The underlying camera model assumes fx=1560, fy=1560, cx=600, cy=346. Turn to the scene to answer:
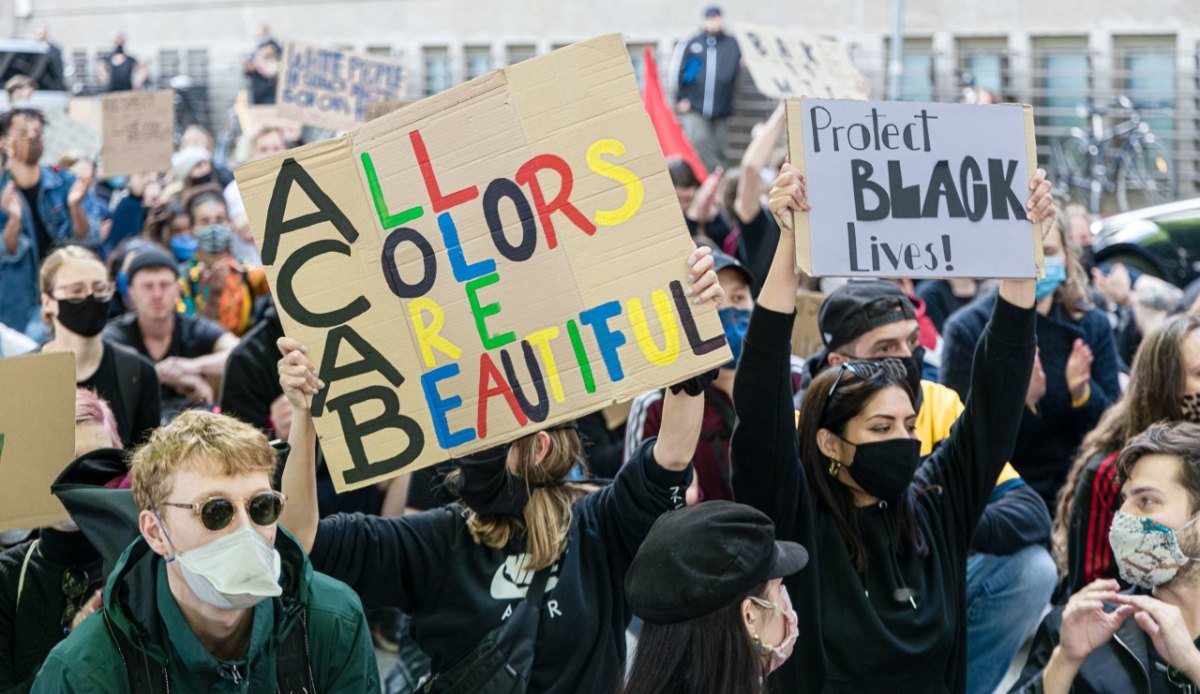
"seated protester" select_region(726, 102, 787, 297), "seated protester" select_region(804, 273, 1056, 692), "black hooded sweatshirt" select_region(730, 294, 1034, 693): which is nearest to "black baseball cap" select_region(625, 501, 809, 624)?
"black hooded sweatshirt" select_region(730, 294, 1034, 693)

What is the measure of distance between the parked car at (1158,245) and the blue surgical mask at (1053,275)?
19.5 ft

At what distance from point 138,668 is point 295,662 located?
12.9 inches

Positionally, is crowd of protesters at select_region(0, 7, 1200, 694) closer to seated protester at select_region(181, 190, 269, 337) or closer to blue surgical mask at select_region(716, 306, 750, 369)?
blue surgical mask at select_region(716, 306, 750, 369)

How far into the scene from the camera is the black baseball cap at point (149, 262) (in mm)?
6637

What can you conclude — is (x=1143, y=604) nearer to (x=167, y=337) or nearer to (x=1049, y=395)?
(x=1049, y=395)

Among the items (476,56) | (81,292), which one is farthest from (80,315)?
(476,56)

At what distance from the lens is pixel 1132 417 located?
4.81 m

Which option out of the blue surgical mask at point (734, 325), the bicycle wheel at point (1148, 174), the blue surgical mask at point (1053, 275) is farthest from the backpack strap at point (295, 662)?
the bicycle wheel at point (1148, 174)

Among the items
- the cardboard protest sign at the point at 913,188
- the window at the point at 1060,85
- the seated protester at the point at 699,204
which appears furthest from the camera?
the window at the point at 1060,85

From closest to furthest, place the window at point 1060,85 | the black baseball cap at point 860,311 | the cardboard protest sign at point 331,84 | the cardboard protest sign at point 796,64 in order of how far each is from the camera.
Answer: the black baseball cap at point 860,311 < the cardboard protest sign at point 796,64 < the cardboard protest sign at point 331,84 < the window at point 1060,85

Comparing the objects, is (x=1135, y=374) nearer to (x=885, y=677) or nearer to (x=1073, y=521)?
(x=1073, y=521)

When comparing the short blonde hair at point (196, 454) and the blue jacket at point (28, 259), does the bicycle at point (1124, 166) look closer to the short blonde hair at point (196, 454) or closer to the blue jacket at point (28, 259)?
the blue jacket at point (28, 259)

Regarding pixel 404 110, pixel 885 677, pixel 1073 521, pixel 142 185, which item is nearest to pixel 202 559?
pixel 404 110

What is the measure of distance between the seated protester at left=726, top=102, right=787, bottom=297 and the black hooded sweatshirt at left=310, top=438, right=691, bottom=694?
320 centimetres
